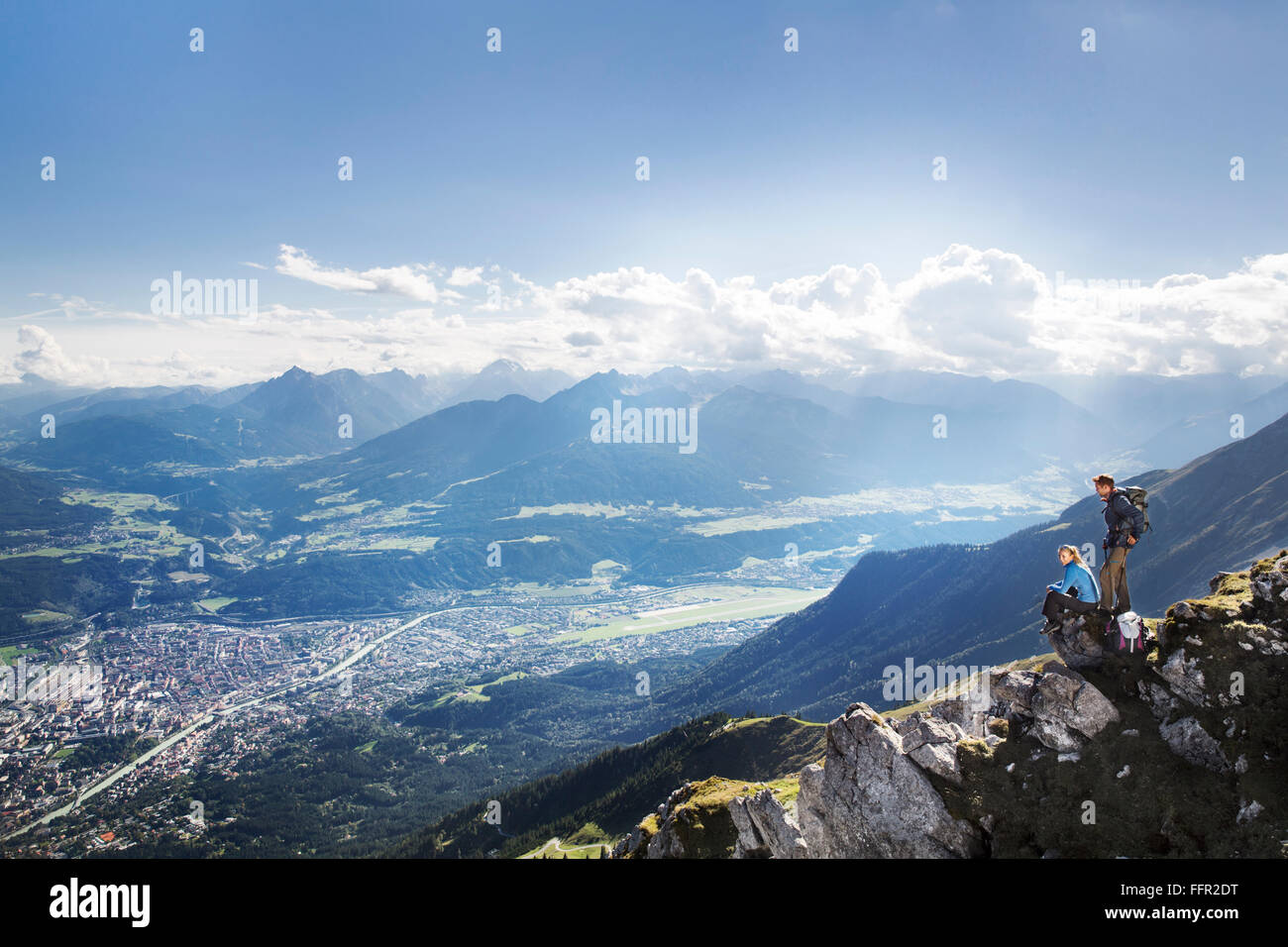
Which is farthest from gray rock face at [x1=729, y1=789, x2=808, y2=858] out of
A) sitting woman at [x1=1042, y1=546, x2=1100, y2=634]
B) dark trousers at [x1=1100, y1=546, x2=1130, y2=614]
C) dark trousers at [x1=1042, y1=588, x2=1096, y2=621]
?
dark trousers at [x1=1100, y1=546, x2=1130, y2=614]

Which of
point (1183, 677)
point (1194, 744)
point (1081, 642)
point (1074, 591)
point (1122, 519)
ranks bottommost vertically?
point (1194, 744)

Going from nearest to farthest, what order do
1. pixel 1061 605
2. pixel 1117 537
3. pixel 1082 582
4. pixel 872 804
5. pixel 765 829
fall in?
pixel 1117 537
pixel 1082 582
pixel 1061 605
pixel 872 804
pixel 765 829

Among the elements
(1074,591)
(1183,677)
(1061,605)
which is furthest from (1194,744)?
(1074,591)

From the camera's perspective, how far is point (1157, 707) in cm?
2572

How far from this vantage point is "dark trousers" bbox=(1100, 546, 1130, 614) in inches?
1033

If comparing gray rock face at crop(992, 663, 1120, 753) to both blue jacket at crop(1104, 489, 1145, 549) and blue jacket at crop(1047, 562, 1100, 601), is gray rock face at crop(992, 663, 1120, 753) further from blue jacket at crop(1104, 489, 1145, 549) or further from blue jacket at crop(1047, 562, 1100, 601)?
blue jacket at crop(1104, 489, 1145, 549)

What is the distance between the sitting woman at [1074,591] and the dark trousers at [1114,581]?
0.33 m

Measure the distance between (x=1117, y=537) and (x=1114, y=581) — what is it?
7.76 ft

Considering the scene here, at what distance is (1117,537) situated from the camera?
25844 mm

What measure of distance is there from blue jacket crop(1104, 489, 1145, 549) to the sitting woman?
1.50 metres

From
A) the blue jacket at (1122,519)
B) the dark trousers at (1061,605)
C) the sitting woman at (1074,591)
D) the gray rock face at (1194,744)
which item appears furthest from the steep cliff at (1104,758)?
the blue jacket at (1122,519)

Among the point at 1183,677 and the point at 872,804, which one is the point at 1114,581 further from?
the point at 872,804
